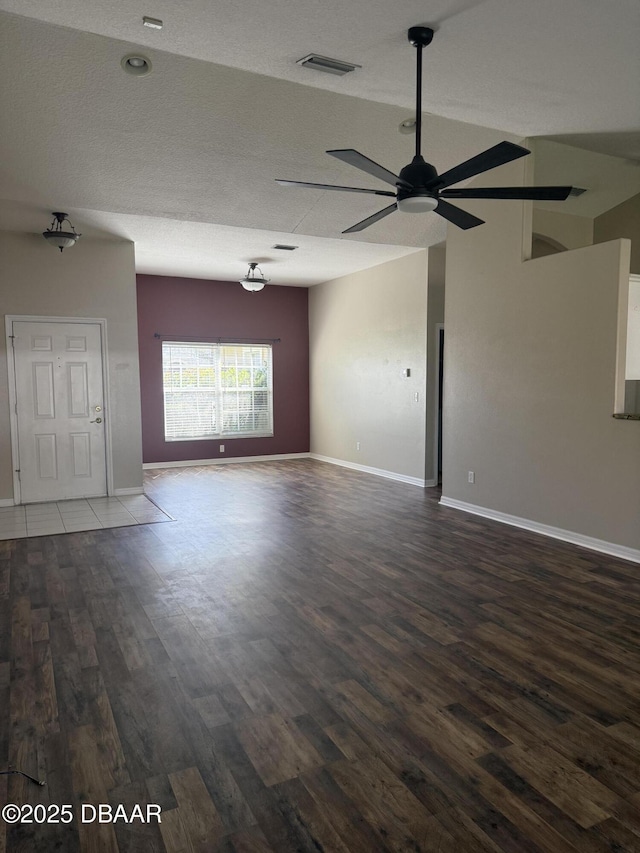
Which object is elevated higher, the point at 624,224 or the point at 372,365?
the point at 624,224

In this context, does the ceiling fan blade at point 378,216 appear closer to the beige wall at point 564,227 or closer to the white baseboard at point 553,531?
the beige wall at point 564,227

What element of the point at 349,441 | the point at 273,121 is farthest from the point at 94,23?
the point at 349,441

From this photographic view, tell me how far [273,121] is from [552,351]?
2874 millimetres

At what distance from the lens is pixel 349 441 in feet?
28.9

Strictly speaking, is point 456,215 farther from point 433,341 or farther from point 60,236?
point 60,236

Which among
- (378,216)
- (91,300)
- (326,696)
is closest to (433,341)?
(378,216)

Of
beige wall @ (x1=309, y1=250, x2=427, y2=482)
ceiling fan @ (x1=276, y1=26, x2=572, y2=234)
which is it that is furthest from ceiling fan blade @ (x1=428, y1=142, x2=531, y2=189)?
beige wall @ (x1=309, y1=250, x2=427, y2=482)

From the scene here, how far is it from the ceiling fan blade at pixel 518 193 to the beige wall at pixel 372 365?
394cm

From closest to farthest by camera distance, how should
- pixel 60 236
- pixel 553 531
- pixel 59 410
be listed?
pixel 553 531, pixel 60 236, pixel 59 410

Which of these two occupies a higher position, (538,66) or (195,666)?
(538,66)

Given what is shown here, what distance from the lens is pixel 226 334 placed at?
912 cm

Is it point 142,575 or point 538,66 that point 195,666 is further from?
point 538,66

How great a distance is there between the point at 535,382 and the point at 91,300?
4.80 meters

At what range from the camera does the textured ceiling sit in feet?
10.4
